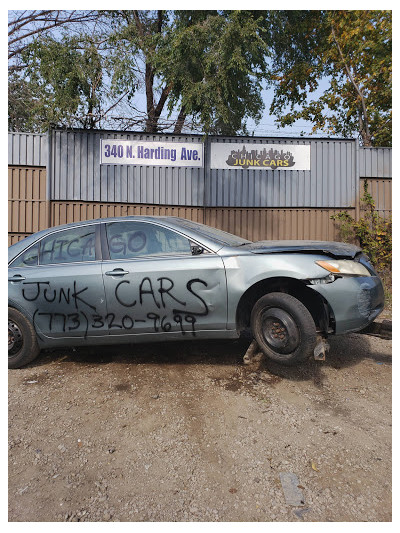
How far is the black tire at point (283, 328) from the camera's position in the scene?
9.78 ft

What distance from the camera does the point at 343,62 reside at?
11.6 metres

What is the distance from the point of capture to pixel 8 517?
6.27 ft

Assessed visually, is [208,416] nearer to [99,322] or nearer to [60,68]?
[99,322]

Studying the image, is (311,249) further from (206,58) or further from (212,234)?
(206,58)

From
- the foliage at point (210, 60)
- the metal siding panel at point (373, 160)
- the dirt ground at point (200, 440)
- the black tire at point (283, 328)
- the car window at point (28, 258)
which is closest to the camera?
the dirt ground at point (200, 440)

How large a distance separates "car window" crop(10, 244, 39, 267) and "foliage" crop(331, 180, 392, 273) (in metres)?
7.05

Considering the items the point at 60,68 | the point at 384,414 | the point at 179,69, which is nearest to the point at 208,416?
the point at 384,414

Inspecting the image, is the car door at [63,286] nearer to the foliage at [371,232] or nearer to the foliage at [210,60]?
the foliage at [210,60]

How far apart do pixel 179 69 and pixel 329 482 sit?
879 centimetres

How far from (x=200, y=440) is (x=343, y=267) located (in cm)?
185

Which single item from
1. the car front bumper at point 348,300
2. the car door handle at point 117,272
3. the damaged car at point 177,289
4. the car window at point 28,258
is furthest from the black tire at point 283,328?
the car window at point 28,258

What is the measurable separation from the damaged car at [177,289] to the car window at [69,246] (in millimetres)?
12

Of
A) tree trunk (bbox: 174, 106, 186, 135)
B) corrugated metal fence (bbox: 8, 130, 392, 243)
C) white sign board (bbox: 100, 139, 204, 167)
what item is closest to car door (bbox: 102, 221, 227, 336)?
corrugated metal fence (bbox: 8, 130, 392, 243)

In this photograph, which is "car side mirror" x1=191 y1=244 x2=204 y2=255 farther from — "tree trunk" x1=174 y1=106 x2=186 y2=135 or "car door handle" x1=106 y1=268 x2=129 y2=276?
"tree trunk" x1=174 y1=106 x2=186 y2=135
